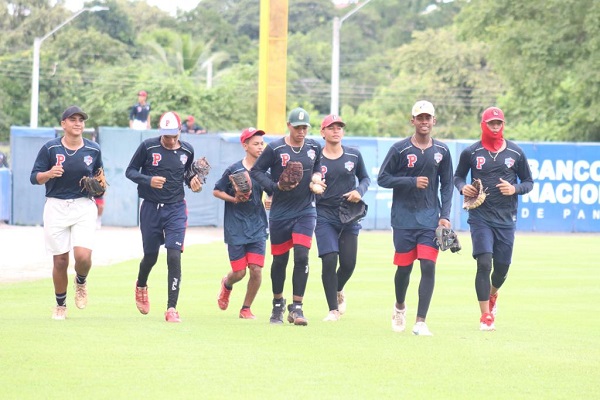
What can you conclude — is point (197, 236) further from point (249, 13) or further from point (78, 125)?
point (249, 13)

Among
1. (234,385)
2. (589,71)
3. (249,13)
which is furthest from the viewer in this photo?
(249,13)

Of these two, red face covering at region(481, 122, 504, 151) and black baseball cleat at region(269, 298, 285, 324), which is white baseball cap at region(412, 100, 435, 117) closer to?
red face covering at region(481, 122, 504, 151)

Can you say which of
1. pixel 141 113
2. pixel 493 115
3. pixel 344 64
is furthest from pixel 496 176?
pixel 344 64

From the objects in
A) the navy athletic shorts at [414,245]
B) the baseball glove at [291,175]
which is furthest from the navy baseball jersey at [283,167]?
the navy athletic shorts at [414,245]

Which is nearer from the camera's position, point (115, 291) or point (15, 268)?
point (115, 291)

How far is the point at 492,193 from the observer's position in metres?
12.3

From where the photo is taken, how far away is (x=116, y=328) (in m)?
11.7

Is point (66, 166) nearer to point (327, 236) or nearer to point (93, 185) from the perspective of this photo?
point (93, 185)

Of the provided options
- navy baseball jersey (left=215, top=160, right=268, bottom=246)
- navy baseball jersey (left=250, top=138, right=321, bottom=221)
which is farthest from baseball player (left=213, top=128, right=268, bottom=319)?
navy baseball jersey (left=250, top=138, right=321, bottom=221)

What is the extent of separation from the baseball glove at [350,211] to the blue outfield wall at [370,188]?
1920 cm

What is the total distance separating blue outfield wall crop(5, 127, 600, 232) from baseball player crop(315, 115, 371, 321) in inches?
744

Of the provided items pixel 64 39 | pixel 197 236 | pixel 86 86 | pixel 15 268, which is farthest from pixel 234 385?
pixel 64 39

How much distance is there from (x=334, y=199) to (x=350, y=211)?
0.24 m

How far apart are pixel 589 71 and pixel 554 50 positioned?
189 centimetres
